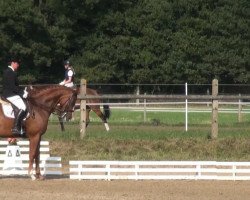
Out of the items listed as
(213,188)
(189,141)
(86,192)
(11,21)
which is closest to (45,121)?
(86,192)

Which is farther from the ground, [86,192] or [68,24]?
[68,24]

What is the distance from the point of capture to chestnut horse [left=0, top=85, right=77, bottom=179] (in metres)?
14.2

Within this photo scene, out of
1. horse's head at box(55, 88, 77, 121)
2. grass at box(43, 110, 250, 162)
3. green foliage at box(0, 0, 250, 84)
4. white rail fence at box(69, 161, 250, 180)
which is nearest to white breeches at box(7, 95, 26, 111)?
horse's head at box(55, 88, 77, 121)

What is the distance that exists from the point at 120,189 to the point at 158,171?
67.6 inches

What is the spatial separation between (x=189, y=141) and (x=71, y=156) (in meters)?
3.06

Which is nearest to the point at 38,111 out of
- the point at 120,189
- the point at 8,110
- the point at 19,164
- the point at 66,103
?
the point at 8,110

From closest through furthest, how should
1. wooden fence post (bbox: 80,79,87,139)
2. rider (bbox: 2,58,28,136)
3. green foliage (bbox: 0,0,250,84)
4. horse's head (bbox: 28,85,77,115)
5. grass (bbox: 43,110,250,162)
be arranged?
rider (bbox: 2,58,28,136) → horse's head (bbox: 28,85,77,115) → grass (bbox: 43,110,250,162) → wooden fence post (bbox: 80,79,87,139) → green foliage (bbox: 0,0,250,84)

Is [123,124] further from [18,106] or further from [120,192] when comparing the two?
[120,192]

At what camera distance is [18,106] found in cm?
1410

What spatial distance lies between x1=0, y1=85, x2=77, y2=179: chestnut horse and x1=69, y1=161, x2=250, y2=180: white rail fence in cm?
79

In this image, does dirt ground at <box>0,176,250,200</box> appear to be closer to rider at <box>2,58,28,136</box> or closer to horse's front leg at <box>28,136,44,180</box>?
horse's front leg at <box>28,136,44,180</box>

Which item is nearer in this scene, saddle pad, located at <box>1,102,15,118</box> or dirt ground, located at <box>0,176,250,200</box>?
dirt ground, located at <box>0,176,250,200</box>

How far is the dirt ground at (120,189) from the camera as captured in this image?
11.9 meters

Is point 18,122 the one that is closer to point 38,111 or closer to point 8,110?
point 8,110
